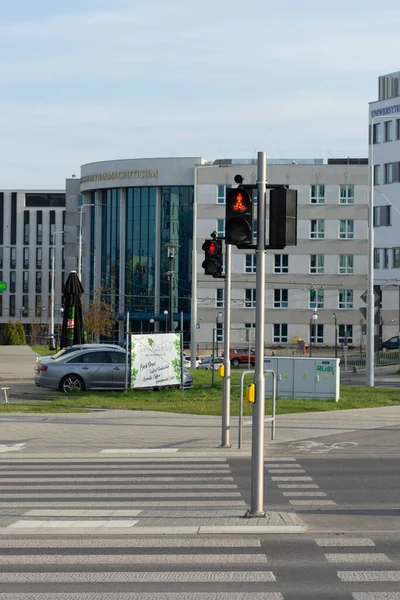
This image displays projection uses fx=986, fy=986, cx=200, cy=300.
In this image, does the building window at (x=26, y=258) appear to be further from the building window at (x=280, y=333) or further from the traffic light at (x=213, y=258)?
the traffic light at (x=213, y=258)

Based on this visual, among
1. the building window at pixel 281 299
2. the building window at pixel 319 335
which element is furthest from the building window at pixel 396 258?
the building window at pixel 281 299

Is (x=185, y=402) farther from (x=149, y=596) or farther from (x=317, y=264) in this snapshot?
(x=317, y=264)

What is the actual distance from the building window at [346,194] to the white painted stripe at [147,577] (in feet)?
242

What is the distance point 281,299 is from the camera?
83062mm

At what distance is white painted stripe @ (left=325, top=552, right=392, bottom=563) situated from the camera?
32.1 feet

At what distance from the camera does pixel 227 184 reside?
268 ft

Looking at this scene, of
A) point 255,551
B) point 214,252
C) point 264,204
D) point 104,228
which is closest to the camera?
point 255,551

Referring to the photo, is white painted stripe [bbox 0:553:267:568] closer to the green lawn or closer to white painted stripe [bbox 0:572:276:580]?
white painted stripe [bbox 0:572:276:580]

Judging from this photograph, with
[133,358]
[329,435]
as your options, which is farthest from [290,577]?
[133,358]

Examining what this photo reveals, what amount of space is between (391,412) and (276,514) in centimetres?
1505

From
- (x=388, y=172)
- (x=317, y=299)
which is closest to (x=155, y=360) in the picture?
(x=388, y=172)

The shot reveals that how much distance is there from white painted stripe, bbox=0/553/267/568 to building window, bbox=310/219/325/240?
7271 centimetres

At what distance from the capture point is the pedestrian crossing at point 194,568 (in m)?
8.52

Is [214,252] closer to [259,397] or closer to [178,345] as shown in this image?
[259,397]
